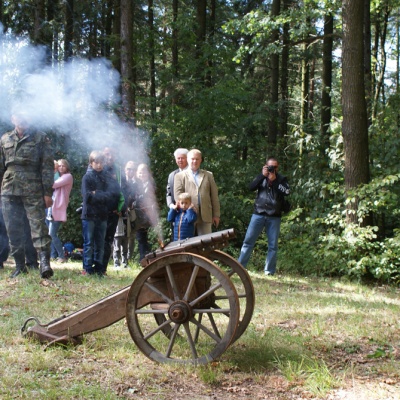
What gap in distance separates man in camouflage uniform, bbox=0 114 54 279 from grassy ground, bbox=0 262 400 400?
40.3 inches

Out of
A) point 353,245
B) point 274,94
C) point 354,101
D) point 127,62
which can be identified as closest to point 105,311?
point 353,245

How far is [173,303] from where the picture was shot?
4.11 m

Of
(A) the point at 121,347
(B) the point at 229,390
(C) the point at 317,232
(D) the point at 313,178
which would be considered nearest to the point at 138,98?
(D) the point at 313,178

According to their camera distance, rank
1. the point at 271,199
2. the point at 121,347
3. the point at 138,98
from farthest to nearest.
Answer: the point at 138,98, the point at 271,199, the point at 121,347

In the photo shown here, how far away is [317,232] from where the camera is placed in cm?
1027

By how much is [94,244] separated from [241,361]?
165 inches

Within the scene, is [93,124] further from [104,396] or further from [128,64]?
[104,396]

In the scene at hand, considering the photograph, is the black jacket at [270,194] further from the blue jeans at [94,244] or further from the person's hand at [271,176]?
the blue jeans at [94,244]

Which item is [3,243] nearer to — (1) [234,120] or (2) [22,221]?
(2) [22,221]

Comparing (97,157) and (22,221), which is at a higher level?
(97,157)

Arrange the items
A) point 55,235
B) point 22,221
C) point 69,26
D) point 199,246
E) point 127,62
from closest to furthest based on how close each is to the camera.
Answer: point 199,246 → point 22,221 → point 55,235 → point 127,62 → point 69,26

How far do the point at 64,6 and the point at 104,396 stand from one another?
16.5 meters

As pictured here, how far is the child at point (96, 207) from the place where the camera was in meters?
7.71

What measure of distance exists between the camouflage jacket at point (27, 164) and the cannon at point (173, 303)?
311 cm
